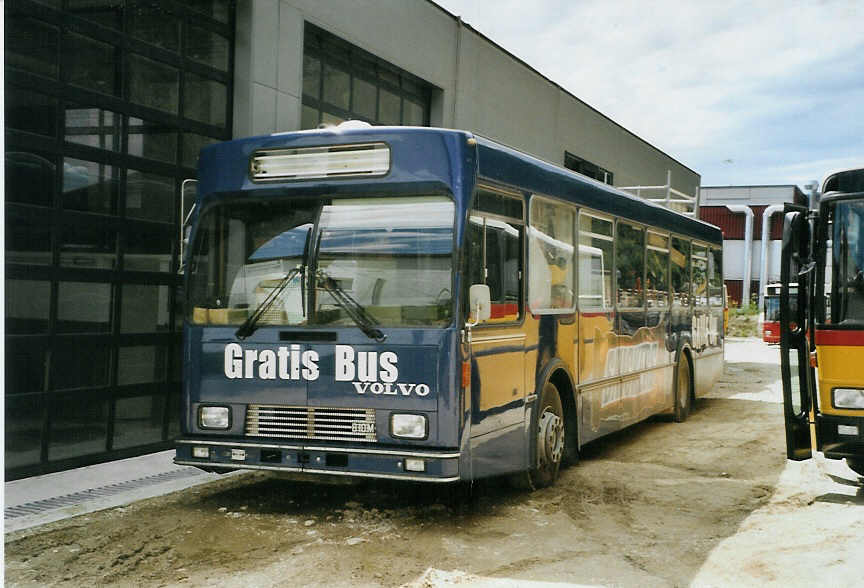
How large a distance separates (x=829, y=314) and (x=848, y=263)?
43cm

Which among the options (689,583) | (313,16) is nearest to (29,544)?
(689,583)

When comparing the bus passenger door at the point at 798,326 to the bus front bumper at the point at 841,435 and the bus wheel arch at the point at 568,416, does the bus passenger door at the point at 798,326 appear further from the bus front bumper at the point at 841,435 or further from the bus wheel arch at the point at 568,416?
the bus wheel arch at the point at 568,416

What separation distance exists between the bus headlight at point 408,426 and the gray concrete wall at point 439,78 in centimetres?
547

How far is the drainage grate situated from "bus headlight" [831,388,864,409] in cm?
552

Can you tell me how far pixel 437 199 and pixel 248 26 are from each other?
537 cm

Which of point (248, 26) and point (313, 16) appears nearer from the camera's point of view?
point (248, 26)

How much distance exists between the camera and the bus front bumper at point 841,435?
7.41m

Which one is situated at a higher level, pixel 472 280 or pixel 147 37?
pixel 147 37

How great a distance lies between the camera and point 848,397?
7477 millimetres

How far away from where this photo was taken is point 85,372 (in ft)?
29.1

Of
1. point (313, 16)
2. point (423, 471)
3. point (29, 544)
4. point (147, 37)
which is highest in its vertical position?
point (313, 16)

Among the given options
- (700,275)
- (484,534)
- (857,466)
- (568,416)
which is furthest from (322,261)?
(700,275)

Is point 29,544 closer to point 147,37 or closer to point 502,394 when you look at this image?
point 502,394

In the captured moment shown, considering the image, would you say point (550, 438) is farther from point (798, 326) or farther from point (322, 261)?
point (322, 261)
